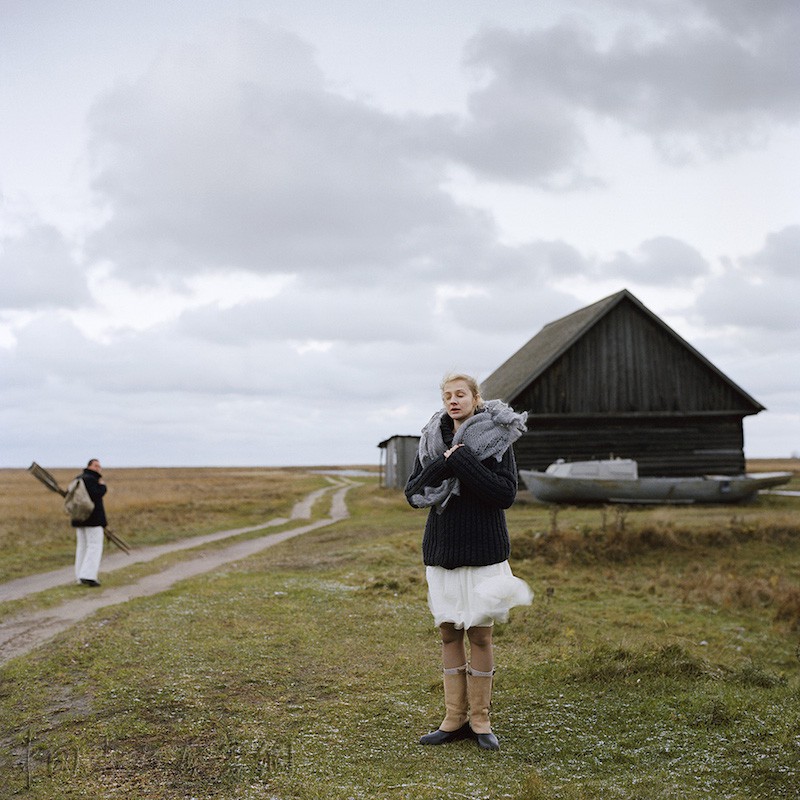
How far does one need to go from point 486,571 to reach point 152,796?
8.37 ft

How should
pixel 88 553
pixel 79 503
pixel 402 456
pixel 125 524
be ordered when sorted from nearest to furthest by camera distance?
1. pixel 79 503
2. pixel 88 553
3. pixel 125 524
4. pixel 402 456

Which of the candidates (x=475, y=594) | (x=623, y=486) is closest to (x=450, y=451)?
(x=475, y=594)

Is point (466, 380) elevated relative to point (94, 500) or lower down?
elevated

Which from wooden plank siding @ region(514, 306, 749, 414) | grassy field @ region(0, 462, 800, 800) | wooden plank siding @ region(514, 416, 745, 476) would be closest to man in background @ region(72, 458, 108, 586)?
grassy field @ region(0, 462, 800, 800)

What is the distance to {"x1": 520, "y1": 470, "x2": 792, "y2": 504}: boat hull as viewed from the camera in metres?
27.6

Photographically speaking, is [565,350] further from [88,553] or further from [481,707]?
[481,707]

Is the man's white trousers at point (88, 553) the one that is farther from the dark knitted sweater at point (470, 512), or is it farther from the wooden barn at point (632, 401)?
the wooden barn at point (632, 401)

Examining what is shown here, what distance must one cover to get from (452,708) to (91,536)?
10726 mm

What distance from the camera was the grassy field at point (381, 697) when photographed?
507 centimetres

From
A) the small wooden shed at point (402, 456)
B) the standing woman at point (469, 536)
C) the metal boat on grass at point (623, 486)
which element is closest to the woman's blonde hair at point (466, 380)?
the standing woman at point (469, 536)

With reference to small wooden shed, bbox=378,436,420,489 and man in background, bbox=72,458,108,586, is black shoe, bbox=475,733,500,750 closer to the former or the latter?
man in background, bbox=72,458,108,586

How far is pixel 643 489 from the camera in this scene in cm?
2791

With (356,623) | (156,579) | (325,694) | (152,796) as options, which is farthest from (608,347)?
(152,796)

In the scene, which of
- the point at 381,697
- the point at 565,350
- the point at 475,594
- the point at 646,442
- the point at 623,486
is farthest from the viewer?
the point at 646,442
